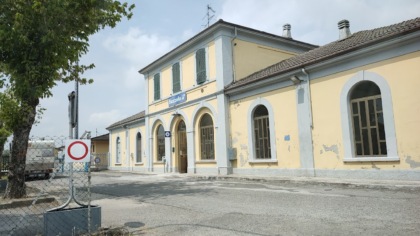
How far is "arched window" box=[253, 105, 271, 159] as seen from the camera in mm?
16031

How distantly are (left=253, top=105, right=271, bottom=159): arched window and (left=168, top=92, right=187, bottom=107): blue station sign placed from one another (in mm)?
6139

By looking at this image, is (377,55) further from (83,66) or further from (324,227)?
(83,66)

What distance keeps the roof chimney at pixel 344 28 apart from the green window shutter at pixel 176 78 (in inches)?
392

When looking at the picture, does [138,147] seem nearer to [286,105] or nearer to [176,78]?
[176,78]

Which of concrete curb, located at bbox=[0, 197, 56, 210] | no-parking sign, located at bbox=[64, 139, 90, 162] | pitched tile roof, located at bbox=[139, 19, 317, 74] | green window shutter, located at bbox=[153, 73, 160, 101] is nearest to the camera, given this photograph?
no-parking sign, located at bbox=[64, 139, 90, 162]

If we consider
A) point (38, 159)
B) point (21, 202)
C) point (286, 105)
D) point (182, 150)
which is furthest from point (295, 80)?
point (38, 159)

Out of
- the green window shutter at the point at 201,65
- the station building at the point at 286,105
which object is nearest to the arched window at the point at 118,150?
the station building at the point at 286,105

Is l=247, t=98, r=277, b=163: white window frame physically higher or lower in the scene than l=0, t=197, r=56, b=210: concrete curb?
higher

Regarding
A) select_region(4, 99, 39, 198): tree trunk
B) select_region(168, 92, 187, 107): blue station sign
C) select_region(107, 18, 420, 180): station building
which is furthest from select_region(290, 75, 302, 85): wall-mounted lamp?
select_region(4, 99, 39, 198): tree trunk

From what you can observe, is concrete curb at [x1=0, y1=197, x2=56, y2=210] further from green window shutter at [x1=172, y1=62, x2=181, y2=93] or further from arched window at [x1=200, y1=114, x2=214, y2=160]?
green window shutter at [x1=172, y1=62, x2=181, y2=93]

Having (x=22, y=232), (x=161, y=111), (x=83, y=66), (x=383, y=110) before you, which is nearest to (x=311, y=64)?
(x=383, y=110)

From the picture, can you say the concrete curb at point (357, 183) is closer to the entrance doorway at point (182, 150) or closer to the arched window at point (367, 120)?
the arched window at point (367, 120)

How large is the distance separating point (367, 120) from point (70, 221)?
34.1 feet

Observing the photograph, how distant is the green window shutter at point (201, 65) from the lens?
64.3 ft
